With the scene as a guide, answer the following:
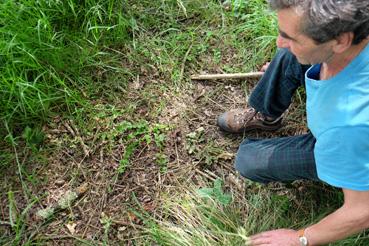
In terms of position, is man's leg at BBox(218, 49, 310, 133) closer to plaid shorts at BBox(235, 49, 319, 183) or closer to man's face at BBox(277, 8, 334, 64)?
plaid shorts at BBox(235, 49, 319, 183)

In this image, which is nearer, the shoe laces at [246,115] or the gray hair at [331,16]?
the gray hair at [331,16]

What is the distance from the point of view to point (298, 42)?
1274mm

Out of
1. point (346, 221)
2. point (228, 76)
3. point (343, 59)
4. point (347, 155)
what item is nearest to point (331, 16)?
point (343, 59)

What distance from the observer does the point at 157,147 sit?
88.1 inches

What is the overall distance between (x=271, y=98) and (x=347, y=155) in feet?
2.46

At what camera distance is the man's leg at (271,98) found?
72.7 inches

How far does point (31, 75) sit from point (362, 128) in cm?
166

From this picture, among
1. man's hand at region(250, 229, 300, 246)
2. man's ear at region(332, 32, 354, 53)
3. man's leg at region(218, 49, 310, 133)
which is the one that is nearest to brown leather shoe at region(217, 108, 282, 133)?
man's leg at region(218, 49, 310, 133)

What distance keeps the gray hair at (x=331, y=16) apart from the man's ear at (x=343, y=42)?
0.01 metres

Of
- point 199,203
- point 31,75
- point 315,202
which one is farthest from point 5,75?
point 315,202

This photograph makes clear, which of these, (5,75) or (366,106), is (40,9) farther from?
(366,106)

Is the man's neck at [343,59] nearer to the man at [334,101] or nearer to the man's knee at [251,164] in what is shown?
the man at [334,101]

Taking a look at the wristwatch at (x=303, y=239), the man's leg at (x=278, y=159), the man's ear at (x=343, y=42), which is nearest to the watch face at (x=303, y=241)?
the wristwatch at (x=303, y=239)

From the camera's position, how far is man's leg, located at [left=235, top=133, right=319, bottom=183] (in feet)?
5.74
